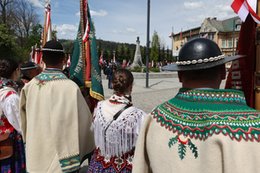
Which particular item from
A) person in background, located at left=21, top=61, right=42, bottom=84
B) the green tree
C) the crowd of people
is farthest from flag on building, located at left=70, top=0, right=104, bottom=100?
the green tree

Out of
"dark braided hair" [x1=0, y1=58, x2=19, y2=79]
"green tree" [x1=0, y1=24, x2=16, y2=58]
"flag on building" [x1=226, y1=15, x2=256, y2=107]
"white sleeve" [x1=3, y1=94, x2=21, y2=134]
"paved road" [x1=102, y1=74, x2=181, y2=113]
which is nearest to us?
"flag on building" [x1=226, y1=15, x2=256, y2=107]

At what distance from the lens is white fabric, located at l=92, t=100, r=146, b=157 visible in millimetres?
2281

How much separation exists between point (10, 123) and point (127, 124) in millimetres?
1385

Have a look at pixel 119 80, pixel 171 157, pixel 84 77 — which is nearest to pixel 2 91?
pixel 84 77

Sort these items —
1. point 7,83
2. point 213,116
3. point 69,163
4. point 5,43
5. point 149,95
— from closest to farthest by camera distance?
1. point 213,116
2. point 69,163
3. point 7,83
4. point 149,95
5. point 5,43

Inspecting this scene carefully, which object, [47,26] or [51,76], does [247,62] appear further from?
[47,26]

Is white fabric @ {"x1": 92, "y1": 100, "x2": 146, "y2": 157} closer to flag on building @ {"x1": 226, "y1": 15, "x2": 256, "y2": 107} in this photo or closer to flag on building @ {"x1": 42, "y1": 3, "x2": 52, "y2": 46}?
flag on building @ {"x1": 226, "y1": 15, "x2": 256, "y2": 107}

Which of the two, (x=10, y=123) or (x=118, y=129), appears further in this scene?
(x=10, y=123)

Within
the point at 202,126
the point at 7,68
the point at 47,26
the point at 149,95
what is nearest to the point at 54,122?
the point at 7,68

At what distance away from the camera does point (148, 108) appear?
32.0 ft

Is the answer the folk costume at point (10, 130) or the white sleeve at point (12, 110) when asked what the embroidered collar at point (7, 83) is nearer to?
the folk costume at point (10, 130)

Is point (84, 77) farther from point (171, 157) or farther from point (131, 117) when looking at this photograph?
point (171, 157)

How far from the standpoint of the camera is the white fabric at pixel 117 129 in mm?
2281

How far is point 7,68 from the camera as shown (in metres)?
3.01
